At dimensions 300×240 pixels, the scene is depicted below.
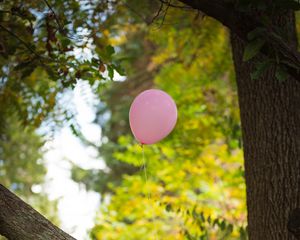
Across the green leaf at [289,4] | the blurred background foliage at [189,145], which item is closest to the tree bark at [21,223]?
the green leaf at [289,4]

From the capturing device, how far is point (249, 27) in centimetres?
208

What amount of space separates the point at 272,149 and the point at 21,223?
3.87 feet

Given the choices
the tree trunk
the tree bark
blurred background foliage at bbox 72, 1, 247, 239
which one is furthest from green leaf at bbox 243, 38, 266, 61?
blurred background foliage at bbox 72, 1, 247, 239

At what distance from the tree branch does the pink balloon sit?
0.62 m

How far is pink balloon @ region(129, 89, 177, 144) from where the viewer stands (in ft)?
8.33

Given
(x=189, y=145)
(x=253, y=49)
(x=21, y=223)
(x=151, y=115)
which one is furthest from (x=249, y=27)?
(x=189, y=145)

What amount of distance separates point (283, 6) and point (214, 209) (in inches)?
164

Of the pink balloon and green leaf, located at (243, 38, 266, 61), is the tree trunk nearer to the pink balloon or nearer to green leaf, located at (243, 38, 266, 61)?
green leaf, located at (243, 38, 266, 61)

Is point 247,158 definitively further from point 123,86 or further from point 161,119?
point 123,86

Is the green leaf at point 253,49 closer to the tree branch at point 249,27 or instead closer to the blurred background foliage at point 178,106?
the tree branch at point 249,27

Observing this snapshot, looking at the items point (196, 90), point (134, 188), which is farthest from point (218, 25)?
point (134, 188)

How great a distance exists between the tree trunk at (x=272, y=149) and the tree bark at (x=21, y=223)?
917 millimetres

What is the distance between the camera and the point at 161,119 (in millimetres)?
2568

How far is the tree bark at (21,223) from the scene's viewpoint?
1888 millimetres
